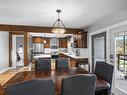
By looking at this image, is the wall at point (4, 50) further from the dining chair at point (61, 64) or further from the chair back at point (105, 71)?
the chair back at point (105, 71)

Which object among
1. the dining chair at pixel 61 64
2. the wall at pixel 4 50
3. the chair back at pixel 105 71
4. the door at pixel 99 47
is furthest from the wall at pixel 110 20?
the wall at pixel 4 50

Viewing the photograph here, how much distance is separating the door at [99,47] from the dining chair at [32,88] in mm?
3133

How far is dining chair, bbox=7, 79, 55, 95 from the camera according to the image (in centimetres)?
109

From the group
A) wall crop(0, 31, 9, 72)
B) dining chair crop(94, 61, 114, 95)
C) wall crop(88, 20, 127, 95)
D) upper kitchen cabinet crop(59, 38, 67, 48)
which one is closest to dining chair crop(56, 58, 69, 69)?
dining chair crop(94, 61, 114, 95)

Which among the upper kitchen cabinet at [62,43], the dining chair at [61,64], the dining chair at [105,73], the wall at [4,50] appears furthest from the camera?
the upper kitchen cabinet at [62,43]

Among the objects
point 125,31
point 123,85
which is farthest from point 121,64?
point 125,31

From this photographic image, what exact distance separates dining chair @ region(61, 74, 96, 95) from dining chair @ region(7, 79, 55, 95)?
0.18 meters

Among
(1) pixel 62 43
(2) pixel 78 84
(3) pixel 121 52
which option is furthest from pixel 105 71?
(1) pixel 62 43

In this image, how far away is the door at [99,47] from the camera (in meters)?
4.00

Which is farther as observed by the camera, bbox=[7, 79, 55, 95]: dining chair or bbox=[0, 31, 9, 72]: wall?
bbox=[0, 31, 9, 72]: wall

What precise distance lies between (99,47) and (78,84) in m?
3.22

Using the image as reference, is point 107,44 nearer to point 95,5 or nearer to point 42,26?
point 95,5

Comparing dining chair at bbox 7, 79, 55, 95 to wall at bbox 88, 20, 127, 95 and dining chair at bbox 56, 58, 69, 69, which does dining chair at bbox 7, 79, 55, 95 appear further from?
wall at bbox 88, 20, 127, 95

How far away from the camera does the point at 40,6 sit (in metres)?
2.70
